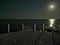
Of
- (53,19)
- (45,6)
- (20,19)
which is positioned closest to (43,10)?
(45,6)

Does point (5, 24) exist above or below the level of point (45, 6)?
below

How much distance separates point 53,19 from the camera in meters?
4.98

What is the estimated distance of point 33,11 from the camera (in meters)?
5.13

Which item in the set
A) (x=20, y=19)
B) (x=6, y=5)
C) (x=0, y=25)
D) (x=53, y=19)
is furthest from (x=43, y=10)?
(x=0, y=25)

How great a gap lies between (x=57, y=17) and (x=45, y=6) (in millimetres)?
769

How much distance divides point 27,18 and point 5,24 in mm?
1121

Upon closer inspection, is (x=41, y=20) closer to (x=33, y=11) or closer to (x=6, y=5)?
(x=33, y=11)

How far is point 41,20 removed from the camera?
5.05 metres

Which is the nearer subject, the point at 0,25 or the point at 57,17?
the point at 57,17

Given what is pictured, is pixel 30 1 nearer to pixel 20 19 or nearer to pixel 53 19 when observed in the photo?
pixel 20 19

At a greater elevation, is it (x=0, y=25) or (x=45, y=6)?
(x=45, y=6)

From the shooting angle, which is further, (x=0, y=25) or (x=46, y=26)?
(x=0, y=25)

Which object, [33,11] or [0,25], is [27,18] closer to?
[33,11]

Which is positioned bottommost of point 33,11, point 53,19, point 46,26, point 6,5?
point 46,26
